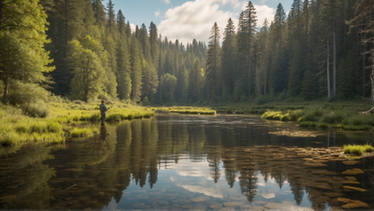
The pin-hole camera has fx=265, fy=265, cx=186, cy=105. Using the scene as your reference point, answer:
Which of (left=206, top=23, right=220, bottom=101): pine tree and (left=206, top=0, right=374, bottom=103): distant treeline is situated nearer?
(left=206, top=0, right=374, bottom=103): distant treeline

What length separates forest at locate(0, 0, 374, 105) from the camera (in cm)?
2133

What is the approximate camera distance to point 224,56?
79.8 meters

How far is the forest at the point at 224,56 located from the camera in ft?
70.0

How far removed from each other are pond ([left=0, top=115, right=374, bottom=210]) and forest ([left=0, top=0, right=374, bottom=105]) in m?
12.6

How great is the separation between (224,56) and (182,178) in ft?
246

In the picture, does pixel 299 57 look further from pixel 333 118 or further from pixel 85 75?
pixel 85 75

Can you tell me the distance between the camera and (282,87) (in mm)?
59938

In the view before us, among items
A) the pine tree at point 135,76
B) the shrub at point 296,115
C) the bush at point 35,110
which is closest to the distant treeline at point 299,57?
the shrub at point 296,115

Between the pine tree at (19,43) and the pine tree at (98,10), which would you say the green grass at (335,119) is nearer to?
the pine tree at (19,43)

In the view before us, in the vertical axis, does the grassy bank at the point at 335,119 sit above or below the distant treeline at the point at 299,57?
below

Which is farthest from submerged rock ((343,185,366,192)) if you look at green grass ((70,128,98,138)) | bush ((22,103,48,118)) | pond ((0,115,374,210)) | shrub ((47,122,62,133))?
bush ((22,103,48,118))

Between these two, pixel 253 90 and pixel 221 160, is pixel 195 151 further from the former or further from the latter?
pixel 253 90

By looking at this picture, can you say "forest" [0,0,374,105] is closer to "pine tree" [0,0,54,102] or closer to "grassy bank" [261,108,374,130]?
"pine tree" [0,0,54,102]

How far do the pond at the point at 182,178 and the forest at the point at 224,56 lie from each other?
1260 centimetres
